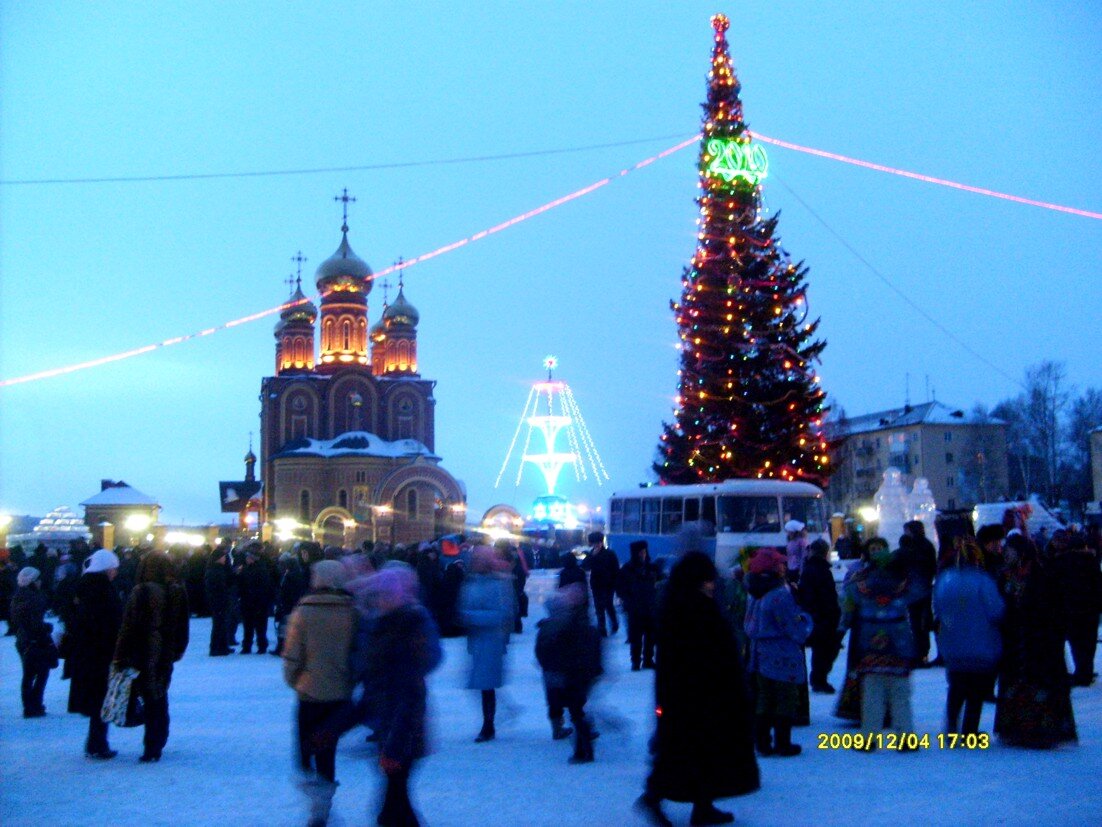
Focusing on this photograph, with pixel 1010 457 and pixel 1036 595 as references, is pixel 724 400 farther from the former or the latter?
pixel 1010 457

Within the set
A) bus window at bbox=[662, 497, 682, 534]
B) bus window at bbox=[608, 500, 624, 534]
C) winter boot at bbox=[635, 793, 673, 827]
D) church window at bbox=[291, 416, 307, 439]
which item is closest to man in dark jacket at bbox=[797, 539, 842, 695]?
winter boot at bbox=[635, 793, 673, 827]

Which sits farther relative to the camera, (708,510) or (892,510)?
(892,510)

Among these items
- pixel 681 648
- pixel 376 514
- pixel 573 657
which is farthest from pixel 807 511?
pixel 376 514

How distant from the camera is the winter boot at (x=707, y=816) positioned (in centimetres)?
641

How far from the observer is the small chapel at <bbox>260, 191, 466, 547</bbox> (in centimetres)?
6400

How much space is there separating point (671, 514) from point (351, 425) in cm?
4735

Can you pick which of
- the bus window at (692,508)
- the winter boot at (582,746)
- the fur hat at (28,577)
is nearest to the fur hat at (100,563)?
the fur hat at (28,577)

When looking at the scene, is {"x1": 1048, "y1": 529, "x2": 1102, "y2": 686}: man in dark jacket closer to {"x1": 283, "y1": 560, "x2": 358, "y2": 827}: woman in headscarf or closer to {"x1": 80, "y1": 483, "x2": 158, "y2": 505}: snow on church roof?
{"x1": 283, "y1": 560, "x2": 358, "y2": 827}: woman in headscarf

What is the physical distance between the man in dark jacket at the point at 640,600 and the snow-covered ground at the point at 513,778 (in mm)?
2548

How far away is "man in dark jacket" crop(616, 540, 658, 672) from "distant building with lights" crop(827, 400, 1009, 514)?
55.8 metres

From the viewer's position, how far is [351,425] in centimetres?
6962

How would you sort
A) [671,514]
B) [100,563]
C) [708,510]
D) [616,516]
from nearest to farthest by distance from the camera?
1. [100,563]
2. [708,510]
3. [671,514]
4. [616,516]

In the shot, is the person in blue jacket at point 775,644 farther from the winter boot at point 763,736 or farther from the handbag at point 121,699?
the handbag at point 121,699

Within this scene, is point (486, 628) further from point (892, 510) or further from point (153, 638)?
point (892, 510)
